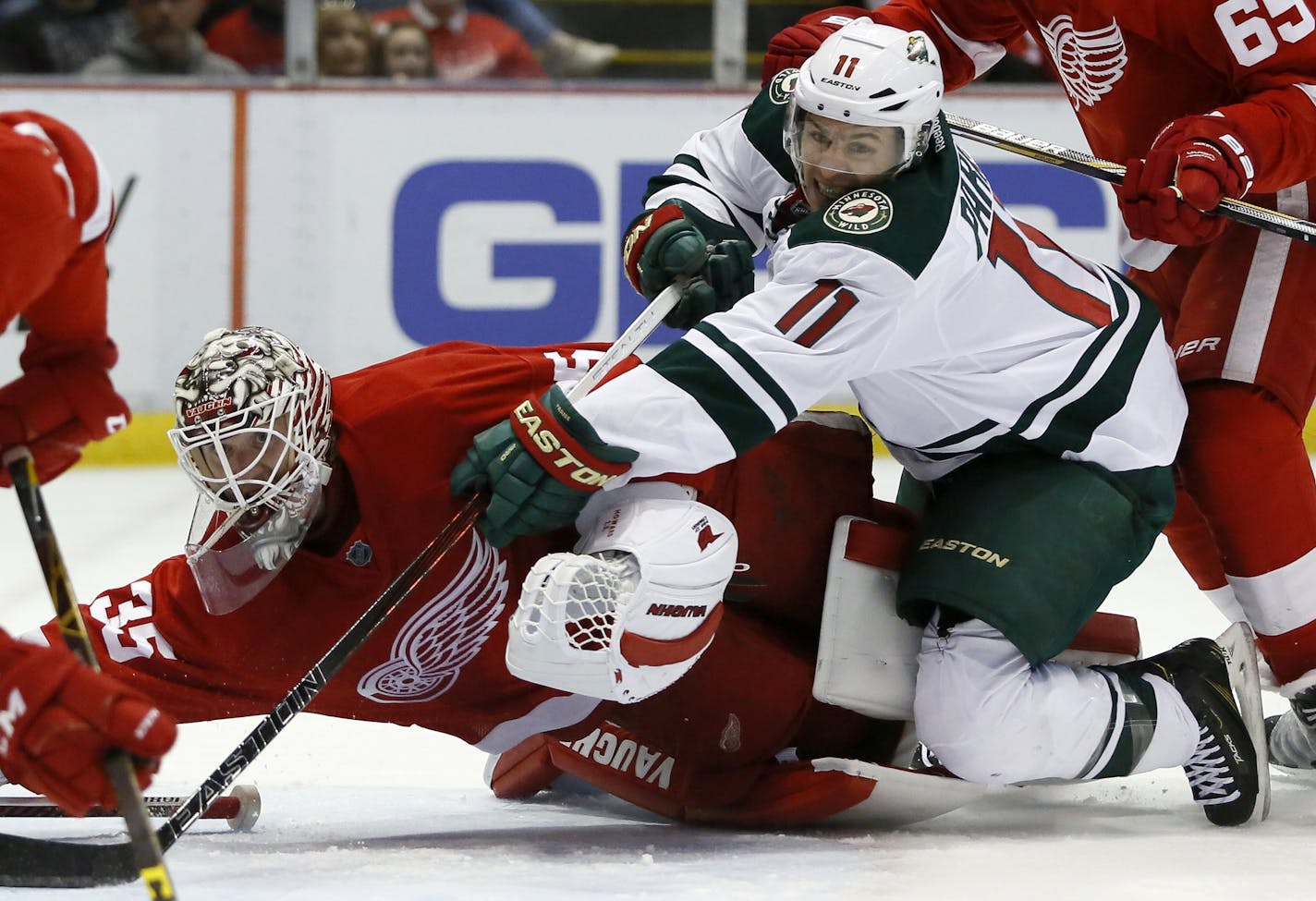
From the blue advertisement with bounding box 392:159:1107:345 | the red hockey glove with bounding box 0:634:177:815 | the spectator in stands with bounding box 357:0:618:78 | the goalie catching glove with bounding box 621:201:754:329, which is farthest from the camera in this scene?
the spectator in stands with bounding box 357:0:618:78

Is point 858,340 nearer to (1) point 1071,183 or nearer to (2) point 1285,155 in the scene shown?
(2) point 1285,155

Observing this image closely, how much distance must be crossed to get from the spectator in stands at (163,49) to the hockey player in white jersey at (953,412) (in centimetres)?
281

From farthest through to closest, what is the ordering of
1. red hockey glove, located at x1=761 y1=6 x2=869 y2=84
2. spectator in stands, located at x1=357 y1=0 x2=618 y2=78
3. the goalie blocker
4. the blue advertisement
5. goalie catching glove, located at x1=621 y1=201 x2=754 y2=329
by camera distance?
spectator in stands, located at x1=357 y1=0 x2=618 y2=78
the blue advertisement
red hockey glove, located at x1=761 y1=6 x2=869 y2=84
goalie catching glove, located at x1=621 y1=201 x2=754 y2=329
the goalie blocker

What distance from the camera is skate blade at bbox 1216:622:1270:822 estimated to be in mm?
2311

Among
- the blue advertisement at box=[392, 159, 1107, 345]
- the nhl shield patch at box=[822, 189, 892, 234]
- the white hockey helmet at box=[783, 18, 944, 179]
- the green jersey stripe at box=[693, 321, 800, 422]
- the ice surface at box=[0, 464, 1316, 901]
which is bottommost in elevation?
the blue advertisement at box=[392, 159, 1107, 345]

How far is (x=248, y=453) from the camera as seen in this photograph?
1.98 meters

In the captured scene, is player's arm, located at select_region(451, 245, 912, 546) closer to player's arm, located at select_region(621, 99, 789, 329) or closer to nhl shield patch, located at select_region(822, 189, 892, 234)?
nhl shield patch, located at select_region(822, 189, 892, 234)

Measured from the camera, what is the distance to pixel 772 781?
230 cm

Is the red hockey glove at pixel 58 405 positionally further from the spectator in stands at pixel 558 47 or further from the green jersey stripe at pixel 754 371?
the spectator in stands at pixel 558 47

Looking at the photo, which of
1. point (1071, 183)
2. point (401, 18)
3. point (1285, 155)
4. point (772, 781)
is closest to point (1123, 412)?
point (1285, 155)

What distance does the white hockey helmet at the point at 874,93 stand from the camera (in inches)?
85.7

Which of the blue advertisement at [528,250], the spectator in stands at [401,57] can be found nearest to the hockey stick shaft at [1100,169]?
the blue advertisement at [528,250]

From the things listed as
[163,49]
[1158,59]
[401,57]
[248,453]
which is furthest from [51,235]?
[163,49]

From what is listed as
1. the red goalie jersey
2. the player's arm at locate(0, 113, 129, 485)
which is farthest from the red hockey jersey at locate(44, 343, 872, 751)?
the player's arm at locate(0, 113, 129, 485)
